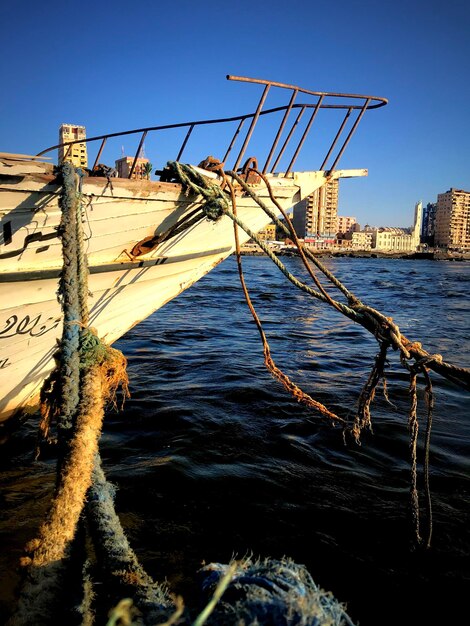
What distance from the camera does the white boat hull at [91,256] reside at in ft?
9.93

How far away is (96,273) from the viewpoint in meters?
3.78

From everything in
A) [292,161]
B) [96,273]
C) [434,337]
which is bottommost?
[434,337]

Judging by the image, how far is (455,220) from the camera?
156 m

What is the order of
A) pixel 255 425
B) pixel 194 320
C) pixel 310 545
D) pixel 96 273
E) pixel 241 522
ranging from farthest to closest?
1. pixel 194 320
2. pixel 255 425
3. pixel 96 273
4. pixel 241 522
5. pixel 310 545

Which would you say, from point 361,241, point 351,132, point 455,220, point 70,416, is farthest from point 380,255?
point 70,416

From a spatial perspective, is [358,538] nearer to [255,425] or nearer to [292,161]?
[255,425]

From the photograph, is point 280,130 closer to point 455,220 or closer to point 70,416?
point 70,416

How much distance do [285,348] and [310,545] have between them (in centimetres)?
639

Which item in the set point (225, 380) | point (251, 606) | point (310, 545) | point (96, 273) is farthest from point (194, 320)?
point (251, 606)

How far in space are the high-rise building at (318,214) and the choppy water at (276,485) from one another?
132 meters

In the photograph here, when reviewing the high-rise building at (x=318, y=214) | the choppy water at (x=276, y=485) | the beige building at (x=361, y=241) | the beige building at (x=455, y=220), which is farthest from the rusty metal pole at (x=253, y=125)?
the beige building at (x=455, y=220)

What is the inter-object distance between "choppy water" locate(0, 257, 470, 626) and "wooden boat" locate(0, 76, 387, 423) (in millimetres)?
1255

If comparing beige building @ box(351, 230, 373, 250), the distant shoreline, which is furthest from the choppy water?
beige building @ box(351, 230, 373, 250)

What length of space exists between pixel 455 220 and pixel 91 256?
589 feet
